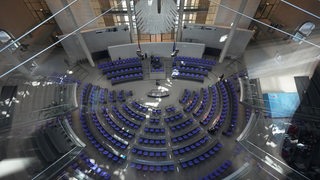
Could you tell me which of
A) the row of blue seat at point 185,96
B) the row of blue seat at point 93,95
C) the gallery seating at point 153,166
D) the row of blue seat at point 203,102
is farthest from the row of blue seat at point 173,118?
the row of blue seat at point 93,95

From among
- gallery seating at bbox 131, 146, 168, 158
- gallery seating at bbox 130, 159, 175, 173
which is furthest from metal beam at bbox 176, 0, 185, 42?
gallery seating at bbox 130, 159, 175, 173

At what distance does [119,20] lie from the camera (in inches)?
743

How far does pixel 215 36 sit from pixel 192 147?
35.9 ft

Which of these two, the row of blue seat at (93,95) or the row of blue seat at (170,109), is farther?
the row of blue seat at (93,95)

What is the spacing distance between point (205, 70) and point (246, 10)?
245 inches

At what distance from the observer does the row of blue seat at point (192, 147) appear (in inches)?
545

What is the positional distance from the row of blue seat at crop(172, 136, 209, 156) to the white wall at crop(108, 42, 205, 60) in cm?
895

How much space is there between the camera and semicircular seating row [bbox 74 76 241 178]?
536 inches

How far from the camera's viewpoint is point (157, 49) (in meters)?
19.9

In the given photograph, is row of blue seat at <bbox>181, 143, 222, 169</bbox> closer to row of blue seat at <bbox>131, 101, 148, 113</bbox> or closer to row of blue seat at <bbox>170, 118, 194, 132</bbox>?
row of blue seat at <bbox>170, 118, 194, 132</bbox>

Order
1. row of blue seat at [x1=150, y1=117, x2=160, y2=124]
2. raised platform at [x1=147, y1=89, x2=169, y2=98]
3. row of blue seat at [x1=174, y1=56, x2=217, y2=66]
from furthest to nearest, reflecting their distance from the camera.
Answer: row of blue seat at [x1=174, y1=56, x2=217, y2=66], raised platform at [x1=147, y1=89, x2=169, y2=98], row of blue seat at [x1=150, y1=117, x2=160, y2=124]

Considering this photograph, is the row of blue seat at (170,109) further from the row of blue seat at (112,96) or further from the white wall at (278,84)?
the white wall at (278,84)

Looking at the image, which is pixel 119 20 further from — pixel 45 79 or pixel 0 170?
pixel 0 170

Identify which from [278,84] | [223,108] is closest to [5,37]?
[223,108]
